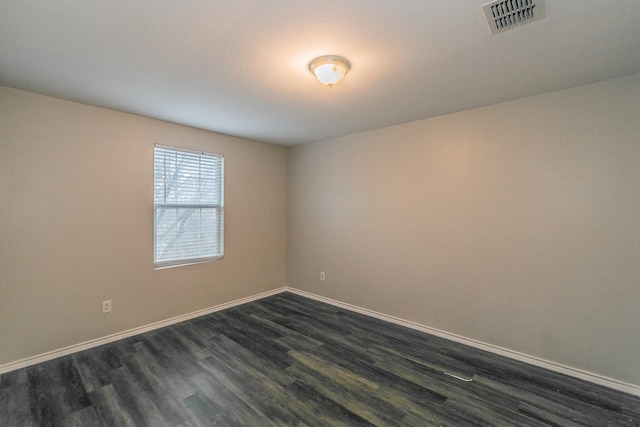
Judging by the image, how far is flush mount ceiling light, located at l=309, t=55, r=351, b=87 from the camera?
1893mm

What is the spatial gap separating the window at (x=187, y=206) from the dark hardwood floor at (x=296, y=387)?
1020 millimetres

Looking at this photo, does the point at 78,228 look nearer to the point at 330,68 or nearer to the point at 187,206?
the point at 187,206

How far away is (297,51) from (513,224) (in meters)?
2.48

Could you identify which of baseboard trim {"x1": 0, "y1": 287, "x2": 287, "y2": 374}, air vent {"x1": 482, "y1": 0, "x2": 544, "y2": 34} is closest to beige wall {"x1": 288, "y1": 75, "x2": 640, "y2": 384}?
air vent {"x1": 482, "y1": 0, "x2": 544, "y2": 34}

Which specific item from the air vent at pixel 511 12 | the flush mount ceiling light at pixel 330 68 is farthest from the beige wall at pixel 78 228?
the air vent at pixel 511 12

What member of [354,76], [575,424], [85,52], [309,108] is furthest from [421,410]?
[85,52]

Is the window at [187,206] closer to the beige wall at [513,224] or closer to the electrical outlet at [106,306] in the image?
the electrical outlet at [106,306]

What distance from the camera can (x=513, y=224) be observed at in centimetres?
262

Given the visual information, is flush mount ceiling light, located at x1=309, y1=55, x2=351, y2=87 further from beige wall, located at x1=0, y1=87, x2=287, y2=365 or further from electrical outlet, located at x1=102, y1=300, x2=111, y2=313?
electrical outlet, located at x1=102, y1=300, x2=111, y2=313

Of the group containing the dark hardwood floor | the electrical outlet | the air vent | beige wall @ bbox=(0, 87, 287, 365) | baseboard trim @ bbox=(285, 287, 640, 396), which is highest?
the air vent

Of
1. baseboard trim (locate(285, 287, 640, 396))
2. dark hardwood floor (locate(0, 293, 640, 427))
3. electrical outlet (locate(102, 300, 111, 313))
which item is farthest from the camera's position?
electrical outlet (locate(102, 300, 111, 313))

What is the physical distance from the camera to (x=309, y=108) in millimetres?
2857

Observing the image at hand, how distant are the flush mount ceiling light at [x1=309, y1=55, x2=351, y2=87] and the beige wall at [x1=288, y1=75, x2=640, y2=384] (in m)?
1.59

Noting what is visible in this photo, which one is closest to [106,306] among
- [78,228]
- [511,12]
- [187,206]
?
[78,228]
